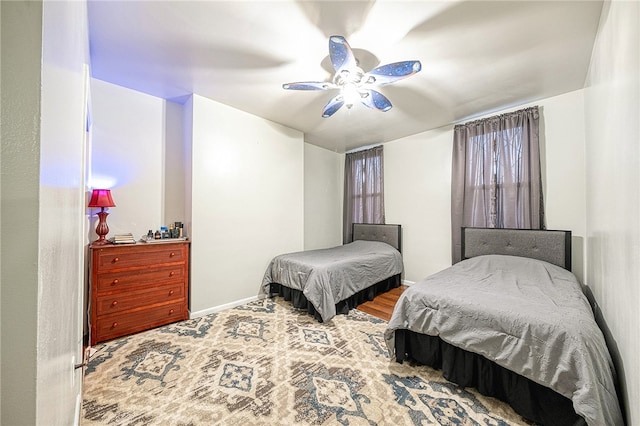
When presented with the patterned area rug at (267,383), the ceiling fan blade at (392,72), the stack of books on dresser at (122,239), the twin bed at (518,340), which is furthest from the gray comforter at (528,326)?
the stack of books on dresser at (122,239)

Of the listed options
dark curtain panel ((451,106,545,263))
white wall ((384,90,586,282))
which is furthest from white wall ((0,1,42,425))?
white wall ((384,90,586,282))

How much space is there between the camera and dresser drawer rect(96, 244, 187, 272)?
2.20 meters

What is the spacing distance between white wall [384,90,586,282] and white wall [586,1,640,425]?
81 cm

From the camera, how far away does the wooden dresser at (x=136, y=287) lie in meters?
2.16

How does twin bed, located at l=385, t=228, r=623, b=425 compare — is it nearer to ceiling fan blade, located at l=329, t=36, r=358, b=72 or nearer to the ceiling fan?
the ceiling fan

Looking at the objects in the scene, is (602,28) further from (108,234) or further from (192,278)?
(108,234)

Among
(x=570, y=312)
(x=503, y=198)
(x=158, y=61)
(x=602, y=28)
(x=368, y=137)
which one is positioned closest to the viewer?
(x=570, y=312)

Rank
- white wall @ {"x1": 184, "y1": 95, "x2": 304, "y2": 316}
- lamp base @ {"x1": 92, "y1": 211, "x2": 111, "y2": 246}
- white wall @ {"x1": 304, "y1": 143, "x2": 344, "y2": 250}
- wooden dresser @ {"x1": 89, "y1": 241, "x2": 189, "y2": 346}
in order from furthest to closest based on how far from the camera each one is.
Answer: white wall @ {"x1": 304, "y1": 143, "x2": 344, "y2": 250} → white wall @ {"x1": 184, "y1": 95, "x2": 304, "y2": 316} → lamp base @ {"x1": 92, "y1": 211, "x2": 111, "y2": 246} → wooden dresser @ {"x1": 89, "y1": 241, "x2": 189, "y2": 346}

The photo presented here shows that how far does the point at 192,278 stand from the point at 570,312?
10.7ft

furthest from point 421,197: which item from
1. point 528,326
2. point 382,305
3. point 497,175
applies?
point 528,326

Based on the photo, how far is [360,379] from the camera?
68.5 inches

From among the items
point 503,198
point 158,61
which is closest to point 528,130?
point 503,198

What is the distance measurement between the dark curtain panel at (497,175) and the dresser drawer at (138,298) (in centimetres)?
360

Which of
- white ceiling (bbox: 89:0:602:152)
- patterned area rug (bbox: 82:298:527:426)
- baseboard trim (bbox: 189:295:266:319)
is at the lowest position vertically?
patterned area rug (bbox: 82:298:527:426)
